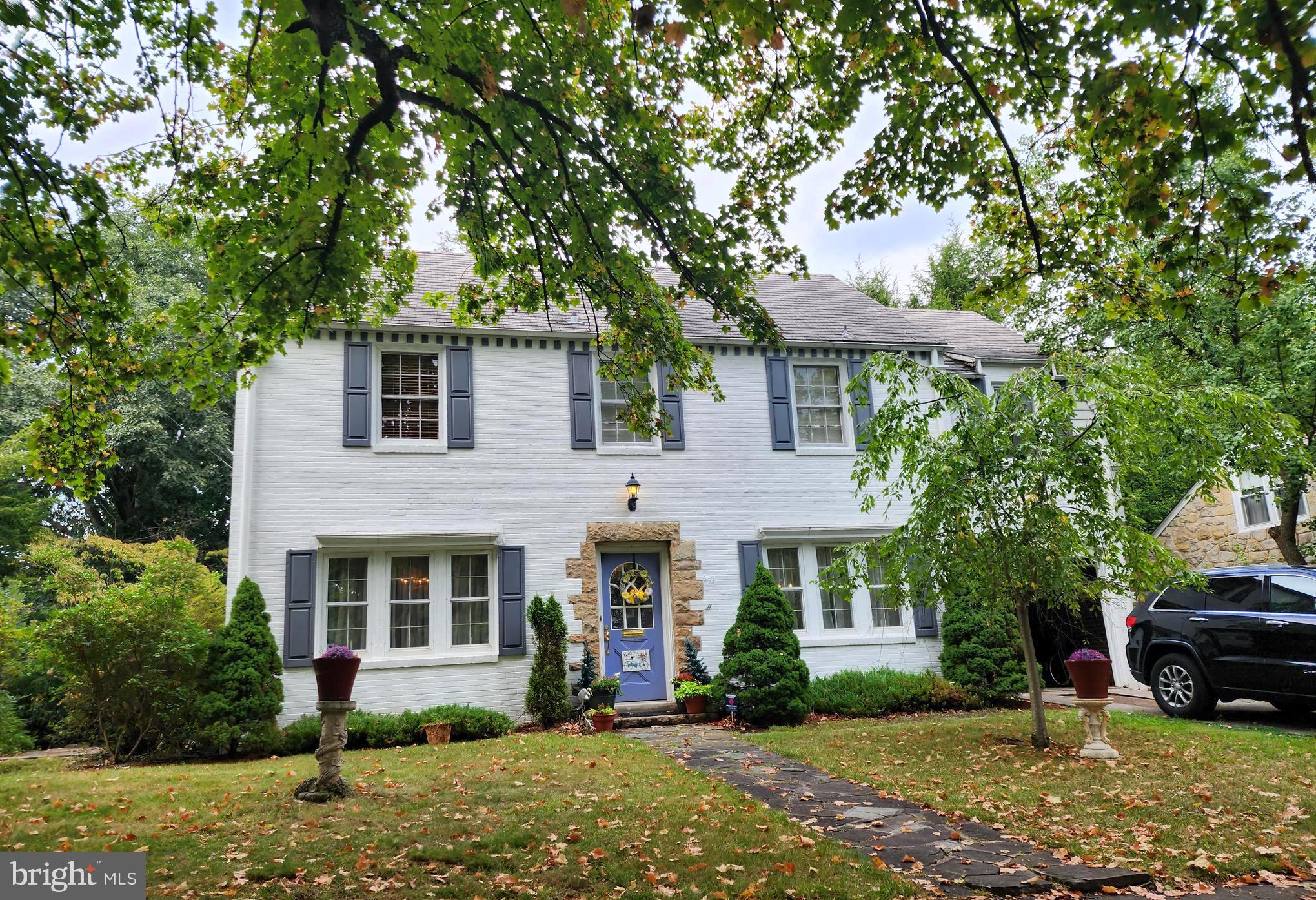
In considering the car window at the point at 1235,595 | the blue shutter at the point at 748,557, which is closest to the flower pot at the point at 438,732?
the blue shutter at the point at 748,557

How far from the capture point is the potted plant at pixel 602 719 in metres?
10.3

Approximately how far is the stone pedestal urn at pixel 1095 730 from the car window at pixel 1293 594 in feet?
8.84

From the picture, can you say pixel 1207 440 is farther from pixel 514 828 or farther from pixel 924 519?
pixel 514 828

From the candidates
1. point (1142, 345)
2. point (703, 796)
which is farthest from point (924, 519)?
point (1142, 345)

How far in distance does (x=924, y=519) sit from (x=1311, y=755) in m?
3.81

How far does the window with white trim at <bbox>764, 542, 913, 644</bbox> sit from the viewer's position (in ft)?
41.0

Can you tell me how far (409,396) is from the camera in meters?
11.7

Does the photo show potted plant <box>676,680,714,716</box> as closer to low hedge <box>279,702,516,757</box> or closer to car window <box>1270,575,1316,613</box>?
low hedge <box>279,702,516,757</box>

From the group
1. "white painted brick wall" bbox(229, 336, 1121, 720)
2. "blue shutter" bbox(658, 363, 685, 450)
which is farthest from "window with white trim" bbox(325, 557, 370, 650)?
"blue shutter" bbox(658, 363, 685, 450)

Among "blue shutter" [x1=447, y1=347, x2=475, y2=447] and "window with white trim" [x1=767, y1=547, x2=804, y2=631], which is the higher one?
"blue shutter" [x1=447, y1=347, x2=475, y2=447]

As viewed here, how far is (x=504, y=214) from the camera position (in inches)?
275

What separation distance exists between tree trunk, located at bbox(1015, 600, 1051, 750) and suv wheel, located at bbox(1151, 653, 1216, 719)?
250cm

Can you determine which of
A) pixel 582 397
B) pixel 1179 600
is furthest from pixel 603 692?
pixel 1179 600

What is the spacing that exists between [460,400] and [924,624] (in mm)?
7813
